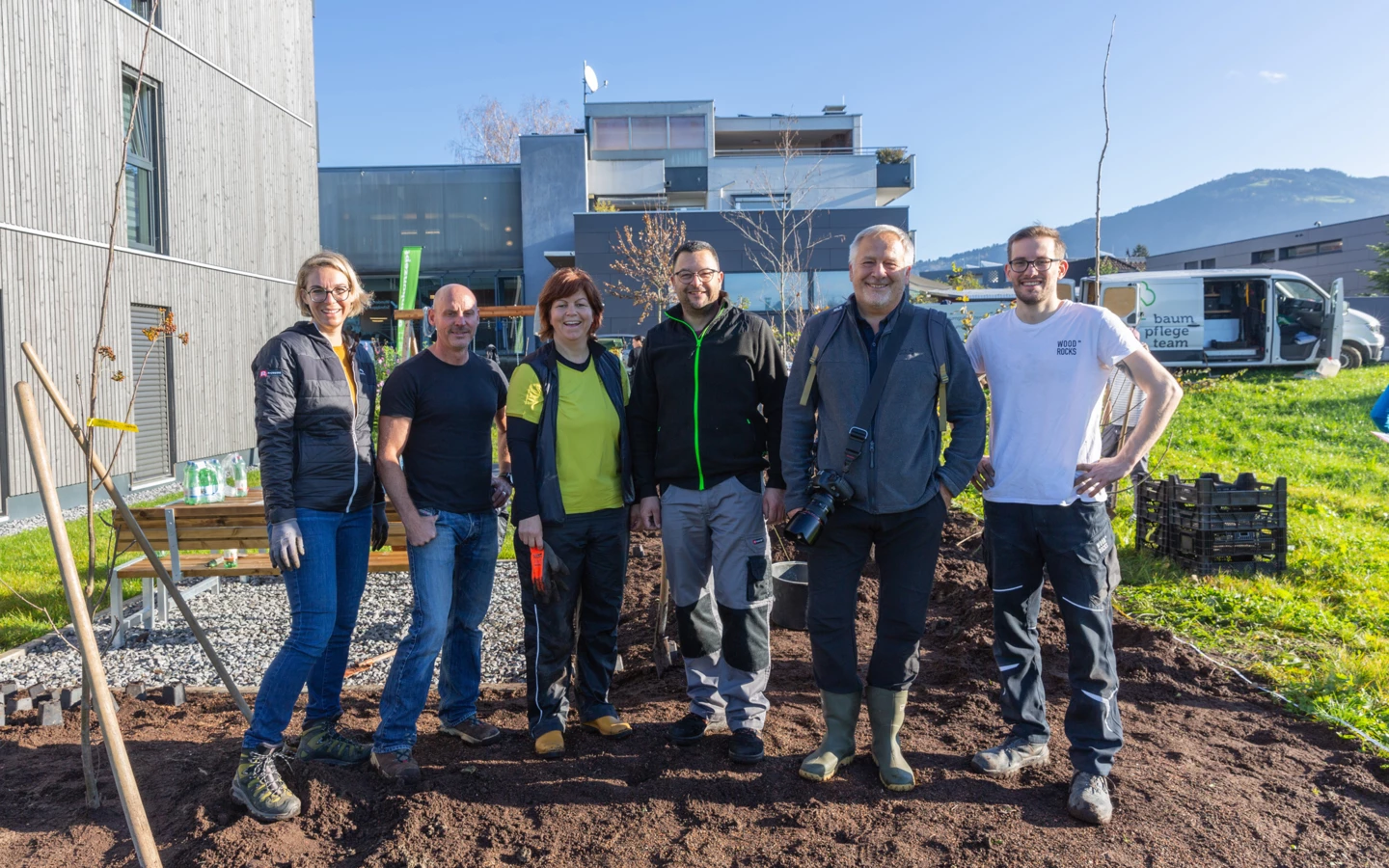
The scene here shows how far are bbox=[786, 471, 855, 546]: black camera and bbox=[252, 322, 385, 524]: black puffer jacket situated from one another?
1.64m

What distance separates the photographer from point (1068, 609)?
126 inches

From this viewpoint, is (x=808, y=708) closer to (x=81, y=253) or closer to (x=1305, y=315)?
(x=81, y=253)

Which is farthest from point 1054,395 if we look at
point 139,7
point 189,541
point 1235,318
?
point 1235,318

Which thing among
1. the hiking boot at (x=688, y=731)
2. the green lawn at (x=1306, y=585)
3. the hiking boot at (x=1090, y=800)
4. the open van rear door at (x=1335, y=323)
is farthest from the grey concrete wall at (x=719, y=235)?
the hiking boot at (x=1090, y=800)

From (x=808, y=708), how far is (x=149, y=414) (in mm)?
10971

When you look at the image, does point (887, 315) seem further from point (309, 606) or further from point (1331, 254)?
point (1331, 254)

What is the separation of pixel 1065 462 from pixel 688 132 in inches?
1648

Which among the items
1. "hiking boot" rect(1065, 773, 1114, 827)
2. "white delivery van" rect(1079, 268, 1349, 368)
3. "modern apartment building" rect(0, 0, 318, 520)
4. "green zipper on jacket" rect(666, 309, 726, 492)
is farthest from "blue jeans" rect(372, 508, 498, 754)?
"white delivery van" rect(1079, 268, 1349, 368)

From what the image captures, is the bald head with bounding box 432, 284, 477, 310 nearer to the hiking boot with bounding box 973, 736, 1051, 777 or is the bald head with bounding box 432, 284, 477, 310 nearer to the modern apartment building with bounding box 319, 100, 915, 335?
the hiking boot with bounding box 973, 736, 1051, 777

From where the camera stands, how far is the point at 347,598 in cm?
344

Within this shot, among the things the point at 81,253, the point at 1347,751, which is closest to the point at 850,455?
the point at 1347,751

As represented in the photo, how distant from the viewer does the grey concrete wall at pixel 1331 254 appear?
153 feet

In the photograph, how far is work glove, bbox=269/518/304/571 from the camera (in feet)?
9.97

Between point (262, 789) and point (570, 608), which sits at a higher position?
point (570, 608)
